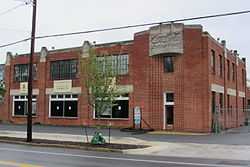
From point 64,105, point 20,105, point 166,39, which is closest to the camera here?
point 166,39

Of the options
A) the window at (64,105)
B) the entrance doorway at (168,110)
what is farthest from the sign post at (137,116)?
the window at (64,105)

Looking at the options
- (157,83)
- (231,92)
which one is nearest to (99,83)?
(157,83)

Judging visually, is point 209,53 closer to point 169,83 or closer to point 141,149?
point 169,83

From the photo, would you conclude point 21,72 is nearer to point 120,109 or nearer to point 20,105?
point 20,105

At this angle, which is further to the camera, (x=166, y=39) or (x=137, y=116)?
(x=137, y=116)

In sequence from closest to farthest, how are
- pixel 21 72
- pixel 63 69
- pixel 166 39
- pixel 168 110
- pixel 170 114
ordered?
pixel 166 39 → pixel 170 114 → pixel 168 110 → pixel 63 69 → pixel 21 72

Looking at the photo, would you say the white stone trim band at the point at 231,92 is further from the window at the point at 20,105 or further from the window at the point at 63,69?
the window at the point at 20,105

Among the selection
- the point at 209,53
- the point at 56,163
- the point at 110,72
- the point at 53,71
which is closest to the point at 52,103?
the point at 53,71

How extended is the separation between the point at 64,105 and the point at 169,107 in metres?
12.7

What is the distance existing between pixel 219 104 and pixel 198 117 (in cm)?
529

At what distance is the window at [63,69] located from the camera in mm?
43438

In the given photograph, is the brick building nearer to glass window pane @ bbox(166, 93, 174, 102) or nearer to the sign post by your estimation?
glass window pane @ bbox(166, 93, 174, 102)

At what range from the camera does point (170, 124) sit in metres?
35.5

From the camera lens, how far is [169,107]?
35781mm
